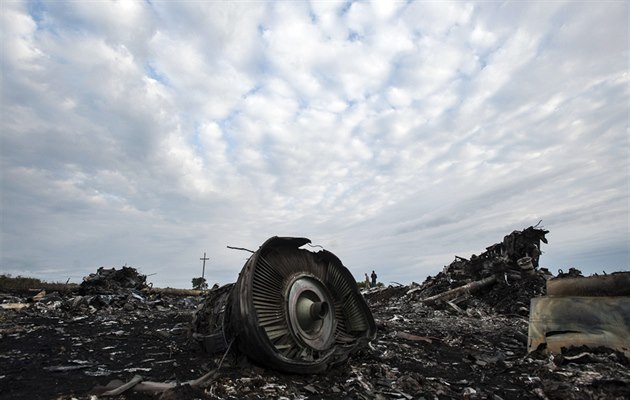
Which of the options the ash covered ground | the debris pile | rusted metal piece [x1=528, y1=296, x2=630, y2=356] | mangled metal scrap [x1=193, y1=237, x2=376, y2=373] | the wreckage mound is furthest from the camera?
the wreckage mound

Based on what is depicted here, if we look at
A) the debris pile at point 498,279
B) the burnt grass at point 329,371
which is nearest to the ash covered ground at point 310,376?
the burnt grass at point 329,371

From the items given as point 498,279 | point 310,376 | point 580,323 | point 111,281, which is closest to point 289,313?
point 310,376

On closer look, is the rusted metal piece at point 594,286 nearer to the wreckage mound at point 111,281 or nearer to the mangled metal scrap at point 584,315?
the mangled metal scrap at point 584,315

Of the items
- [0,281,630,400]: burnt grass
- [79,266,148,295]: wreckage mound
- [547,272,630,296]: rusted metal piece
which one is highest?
[79,266,148,295]: wreckage mound

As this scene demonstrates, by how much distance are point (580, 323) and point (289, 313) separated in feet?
14.9

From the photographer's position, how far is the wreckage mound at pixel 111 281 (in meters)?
15.5

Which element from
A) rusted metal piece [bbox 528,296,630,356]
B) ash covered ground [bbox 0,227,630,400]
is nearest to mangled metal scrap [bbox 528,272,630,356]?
rusted metal piece [bbox 528,296,630,356]

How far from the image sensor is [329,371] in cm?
489

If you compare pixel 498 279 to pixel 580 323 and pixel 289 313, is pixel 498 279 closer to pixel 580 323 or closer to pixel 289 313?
pixel 580 323

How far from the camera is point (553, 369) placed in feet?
17.0

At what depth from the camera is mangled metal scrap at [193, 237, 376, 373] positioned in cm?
447

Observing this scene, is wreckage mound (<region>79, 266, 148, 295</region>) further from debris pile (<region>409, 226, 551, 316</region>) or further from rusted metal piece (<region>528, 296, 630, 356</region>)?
rusted metal piece (<region>528, 296, 630, 356</region>)

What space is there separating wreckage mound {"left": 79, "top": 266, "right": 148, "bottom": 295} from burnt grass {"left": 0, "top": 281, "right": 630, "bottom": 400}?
6591 millimetres

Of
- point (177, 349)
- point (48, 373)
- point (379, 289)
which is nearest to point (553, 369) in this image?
point (177, 349)
